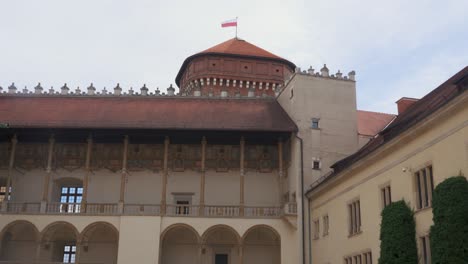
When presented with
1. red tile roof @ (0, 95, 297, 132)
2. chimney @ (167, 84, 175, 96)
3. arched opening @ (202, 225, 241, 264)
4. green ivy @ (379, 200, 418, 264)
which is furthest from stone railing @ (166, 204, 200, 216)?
green ivy @ (379, 200, 418, 264)

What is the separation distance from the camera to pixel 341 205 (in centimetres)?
2872

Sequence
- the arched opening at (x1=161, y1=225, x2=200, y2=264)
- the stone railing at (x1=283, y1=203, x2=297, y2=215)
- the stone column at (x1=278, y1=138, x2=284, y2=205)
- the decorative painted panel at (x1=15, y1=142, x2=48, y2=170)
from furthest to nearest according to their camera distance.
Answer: the decorative painted panel at (x1=15, y1=142, x2=48, y2=170)
the arched opening at (x1=161, y1=225, x2=200, y2=264)
the stone column at (x1=278, y1=138, x2=284, y2=205)
the stone railing at (x1=283, y1=203, x2=297, y2=215)

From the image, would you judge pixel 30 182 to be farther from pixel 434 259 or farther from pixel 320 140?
pixel 434 259

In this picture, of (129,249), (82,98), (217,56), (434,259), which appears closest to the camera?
(434,259)

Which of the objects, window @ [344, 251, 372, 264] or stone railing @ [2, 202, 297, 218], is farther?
stone railing @ [2, 202, 297, 218]

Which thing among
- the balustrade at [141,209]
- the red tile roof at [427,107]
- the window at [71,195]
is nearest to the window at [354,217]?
the red tile roof at [427,107]

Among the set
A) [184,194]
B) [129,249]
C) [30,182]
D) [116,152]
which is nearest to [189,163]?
[184,194]

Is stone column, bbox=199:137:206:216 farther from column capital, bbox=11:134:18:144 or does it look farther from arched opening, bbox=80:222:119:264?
column capital, bbox=11:134:18:144

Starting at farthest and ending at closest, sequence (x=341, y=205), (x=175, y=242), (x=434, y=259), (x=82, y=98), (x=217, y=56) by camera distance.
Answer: (x=217, y=56), (x=82, y=98), (x=175, y=242), (x=341, y=205), (x=434, y=259)

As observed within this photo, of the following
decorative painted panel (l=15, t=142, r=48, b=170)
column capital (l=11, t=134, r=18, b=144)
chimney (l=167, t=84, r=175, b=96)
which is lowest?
decorative painted panel (l=15, t=142, r=48, b=170)

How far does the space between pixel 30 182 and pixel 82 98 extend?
6003mm

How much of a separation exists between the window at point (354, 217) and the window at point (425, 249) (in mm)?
5547

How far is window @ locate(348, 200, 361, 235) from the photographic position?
2683cm

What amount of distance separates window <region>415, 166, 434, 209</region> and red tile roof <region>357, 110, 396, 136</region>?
15803 millimetres
